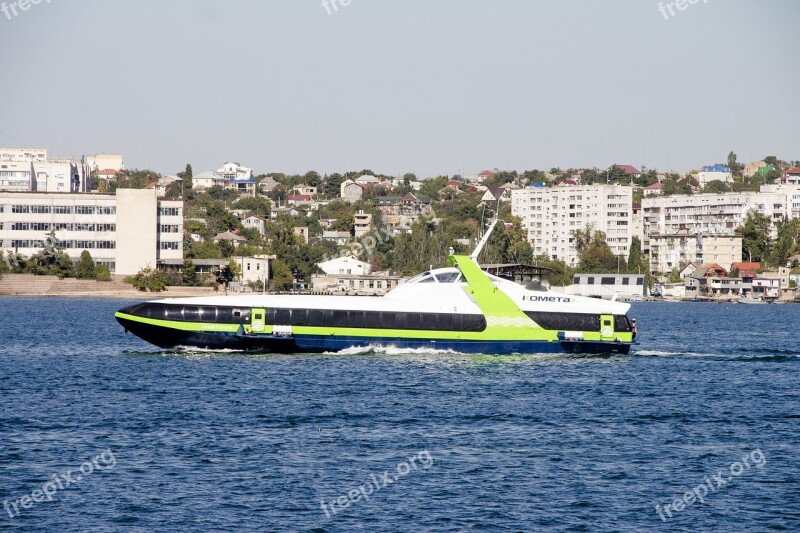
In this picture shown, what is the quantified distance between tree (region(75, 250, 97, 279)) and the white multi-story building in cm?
408

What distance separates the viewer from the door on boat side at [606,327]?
62312 millimetres

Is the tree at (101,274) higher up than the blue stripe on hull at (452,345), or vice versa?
the tree at (101,274)

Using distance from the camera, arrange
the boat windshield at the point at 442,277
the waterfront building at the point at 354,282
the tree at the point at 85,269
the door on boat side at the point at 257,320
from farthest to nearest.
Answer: the waterfront building at the point at 354,282 → the tree at the point at 85,269 → the boat windshield at the point at 442,277 → the door on boat side at the point at 257,320

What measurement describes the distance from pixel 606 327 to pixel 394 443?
28.1 m

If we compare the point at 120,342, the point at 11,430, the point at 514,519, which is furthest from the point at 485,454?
the point at 120,342

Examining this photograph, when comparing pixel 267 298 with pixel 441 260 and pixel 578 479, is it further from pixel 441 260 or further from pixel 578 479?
pixel 441 260

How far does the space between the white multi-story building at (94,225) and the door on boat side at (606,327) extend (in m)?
110

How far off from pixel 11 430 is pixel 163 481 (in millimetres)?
9799

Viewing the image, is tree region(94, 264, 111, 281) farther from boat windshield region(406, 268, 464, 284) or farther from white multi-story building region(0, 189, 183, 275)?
boat windshield region(406, 268, 464, 284)
